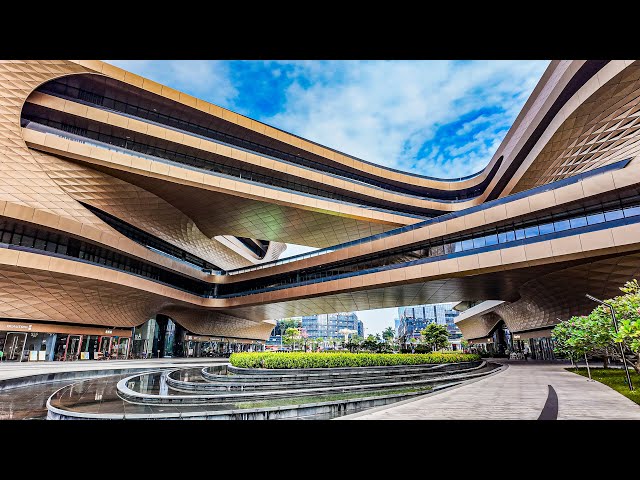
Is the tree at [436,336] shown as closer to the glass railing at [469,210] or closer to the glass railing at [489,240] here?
the glass railing at [489,240]

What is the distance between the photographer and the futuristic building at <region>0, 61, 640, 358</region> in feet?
62.8

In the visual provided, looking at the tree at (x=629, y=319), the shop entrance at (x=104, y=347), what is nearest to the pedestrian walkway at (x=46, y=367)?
the shop entrance at (x=104, y=347)

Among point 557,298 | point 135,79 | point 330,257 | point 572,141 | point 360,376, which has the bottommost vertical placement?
point 360,376

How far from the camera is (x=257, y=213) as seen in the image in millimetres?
31297

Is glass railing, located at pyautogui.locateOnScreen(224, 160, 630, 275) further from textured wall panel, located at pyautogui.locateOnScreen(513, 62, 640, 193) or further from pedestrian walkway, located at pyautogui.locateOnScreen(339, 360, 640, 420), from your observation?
pedestrian walkway, located at pyautogui.locateOnScreen(339, 360, 640, 420)

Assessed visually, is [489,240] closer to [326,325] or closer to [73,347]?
[73,347]

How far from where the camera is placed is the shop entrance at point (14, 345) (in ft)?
78.8

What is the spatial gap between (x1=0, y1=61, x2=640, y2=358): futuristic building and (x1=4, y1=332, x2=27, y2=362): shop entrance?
185mm

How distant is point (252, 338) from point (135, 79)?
1547 inches

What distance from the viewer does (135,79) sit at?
85.6ft

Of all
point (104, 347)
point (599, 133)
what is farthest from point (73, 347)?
point (599, 133)

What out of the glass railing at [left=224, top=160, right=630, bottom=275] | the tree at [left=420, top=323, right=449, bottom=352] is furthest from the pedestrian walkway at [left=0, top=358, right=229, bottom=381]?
the tree at [left=420, top=323, right=449, bottom=352]
